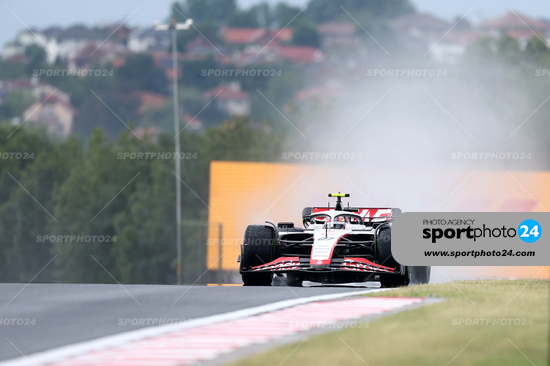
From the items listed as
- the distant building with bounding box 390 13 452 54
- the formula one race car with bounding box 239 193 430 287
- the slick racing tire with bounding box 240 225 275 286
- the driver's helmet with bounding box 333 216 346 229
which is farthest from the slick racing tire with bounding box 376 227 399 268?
the distant building with bounding box 390 13 452 54

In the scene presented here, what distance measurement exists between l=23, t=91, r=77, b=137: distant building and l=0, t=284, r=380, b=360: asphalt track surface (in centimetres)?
9197

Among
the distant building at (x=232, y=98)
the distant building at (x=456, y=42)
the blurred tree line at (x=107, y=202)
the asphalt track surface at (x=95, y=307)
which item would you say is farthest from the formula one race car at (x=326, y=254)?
the distant building at (x=232, y=98)

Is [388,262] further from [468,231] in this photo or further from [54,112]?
[54,112]

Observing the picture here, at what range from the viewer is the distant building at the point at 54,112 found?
107 meters

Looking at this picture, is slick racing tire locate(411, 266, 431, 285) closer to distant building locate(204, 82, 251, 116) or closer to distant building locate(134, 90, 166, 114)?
distant building locate(134, 90, 166, 114)

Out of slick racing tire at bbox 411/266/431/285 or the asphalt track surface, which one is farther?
slick racing tire at bbox 411/266/431/285

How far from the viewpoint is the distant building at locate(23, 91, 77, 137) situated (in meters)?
107

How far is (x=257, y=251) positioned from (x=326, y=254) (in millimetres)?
1351

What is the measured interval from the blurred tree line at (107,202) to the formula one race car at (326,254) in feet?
139

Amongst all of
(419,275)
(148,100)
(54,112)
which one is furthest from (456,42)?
(419,275)

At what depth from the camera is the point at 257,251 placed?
17.3 m

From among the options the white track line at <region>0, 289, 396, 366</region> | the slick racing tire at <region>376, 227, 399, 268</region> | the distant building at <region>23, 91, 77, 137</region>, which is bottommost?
the white track line at <region>0, 289, 396, 366</region>

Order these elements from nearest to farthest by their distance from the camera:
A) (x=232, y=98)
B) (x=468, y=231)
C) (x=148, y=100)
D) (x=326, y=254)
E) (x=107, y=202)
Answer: (x=468, y=231) < (x=326, y=254) < (x=107, y=202) < (x=148, y=100) < (x=232, y=98)

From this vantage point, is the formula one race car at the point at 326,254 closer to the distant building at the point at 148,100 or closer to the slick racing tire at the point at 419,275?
the slick racing tire at the point at 419,275
